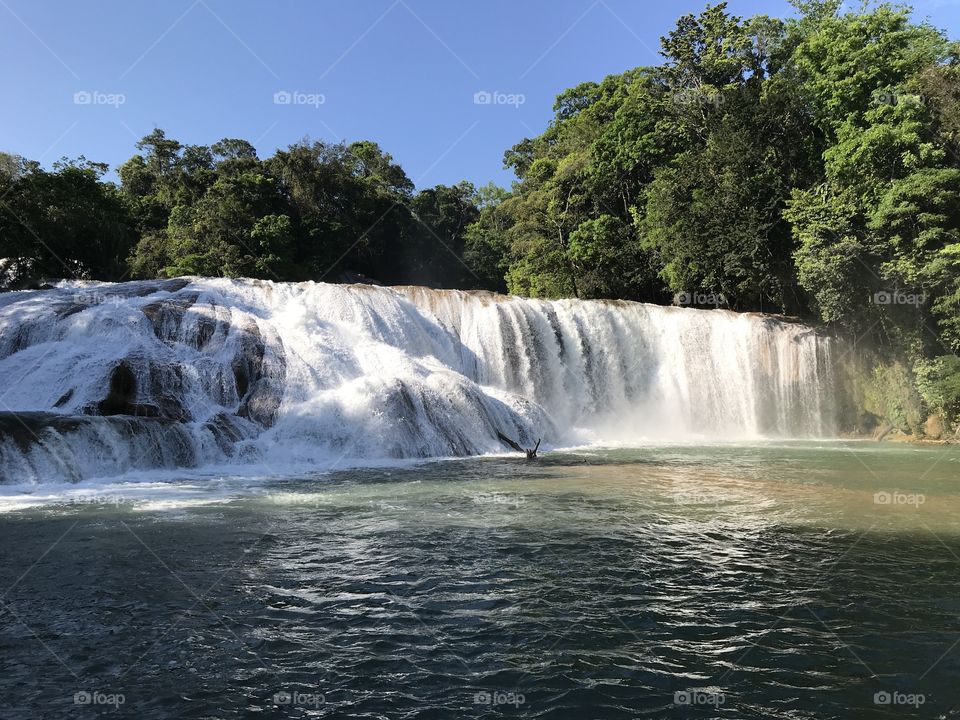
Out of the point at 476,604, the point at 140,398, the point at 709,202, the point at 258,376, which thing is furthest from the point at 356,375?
the point at 709,202

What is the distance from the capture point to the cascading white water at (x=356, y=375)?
47.3ft

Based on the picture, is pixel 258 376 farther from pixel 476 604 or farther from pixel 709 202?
pixel 709 202

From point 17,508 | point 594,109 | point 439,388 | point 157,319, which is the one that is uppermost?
point 594,109

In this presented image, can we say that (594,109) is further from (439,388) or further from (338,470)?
(338,470)

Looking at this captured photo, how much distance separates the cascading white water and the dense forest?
3750mm

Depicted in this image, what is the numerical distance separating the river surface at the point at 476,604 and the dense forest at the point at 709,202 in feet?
50.4

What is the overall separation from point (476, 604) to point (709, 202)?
1051 inches

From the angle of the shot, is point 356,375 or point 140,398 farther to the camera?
point 356,375

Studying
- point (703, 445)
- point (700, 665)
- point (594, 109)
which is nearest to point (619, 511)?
point (700, 665)

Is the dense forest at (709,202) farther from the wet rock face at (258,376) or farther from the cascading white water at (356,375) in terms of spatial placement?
the wet rock face at (258,376)

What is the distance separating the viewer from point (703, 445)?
20.8 meters

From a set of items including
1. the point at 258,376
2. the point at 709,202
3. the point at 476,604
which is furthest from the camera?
A: the point at 709,202

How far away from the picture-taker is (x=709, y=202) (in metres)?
29.2

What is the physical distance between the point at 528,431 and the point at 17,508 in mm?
12307
